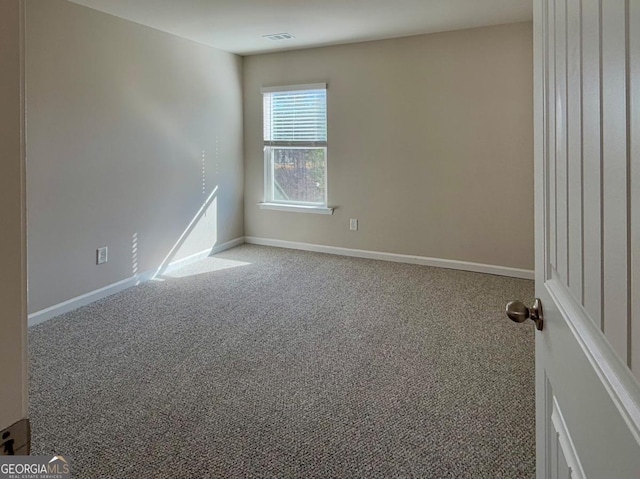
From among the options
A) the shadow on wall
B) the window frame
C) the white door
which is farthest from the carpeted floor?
the window frame

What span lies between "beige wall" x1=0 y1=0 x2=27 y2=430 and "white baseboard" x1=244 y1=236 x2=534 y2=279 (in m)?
4.50

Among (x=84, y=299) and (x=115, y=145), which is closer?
(x=84, y=299)

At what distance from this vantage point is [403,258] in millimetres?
4996

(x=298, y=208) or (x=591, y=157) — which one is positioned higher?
(x=298, y=208)

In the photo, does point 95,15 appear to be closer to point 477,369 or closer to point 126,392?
point 126,392

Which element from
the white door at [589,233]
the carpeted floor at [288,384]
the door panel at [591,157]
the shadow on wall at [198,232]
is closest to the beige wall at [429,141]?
the carpeted floor at [288,384]

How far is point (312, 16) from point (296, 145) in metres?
1.74

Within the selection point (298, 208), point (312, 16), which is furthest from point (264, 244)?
point (312, 16)

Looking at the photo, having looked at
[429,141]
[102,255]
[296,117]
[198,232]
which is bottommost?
[102,255]

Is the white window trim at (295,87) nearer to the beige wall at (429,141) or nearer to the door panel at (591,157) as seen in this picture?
the beige wall at (429,141)

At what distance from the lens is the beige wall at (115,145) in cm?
329

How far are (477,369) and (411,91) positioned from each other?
3110 mm

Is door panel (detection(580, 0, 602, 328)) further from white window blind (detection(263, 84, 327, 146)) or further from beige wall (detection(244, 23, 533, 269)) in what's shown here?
white window blind (detection(263, 84, 327, 146))

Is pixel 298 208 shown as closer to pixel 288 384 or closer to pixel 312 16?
pixel 312 16
